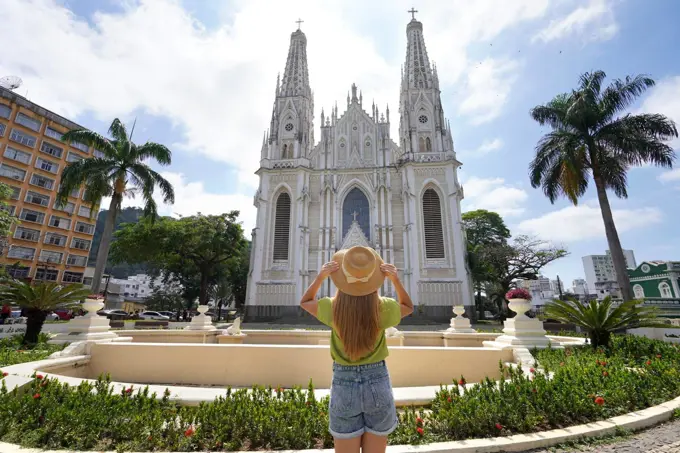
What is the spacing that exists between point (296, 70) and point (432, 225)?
2166 cm

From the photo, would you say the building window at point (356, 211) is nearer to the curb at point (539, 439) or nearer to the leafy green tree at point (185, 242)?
the leafy green tree at point (185, 242)

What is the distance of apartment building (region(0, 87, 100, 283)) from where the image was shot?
3434cm

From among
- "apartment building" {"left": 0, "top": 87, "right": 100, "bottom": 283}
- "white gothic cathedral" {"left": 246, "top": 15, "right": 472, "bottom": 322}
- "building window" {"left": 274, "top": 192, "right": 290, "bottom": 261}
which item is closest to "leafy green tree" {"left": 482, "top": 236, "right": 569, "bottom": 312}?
"white gothic cathedral" {"left": 246, "top": 15, "right": 472, "bottom": 322}

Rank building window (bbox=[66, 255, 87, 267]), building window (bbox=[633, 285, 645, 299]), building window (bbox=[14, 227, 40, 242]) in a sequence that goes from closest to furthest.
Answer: building window (bbox=[633, 285, 645, 299])
building window (bbox=[14, 227, 40, 242])
building window (bbox=[66, 255, 87, 267])

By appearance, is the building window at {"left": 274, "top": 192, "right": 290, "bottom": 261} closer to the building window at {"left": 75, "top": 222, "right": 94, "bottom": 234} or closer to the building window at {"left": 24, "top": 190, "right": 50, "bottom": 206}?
the building window at {"left": 75, "top": 222, "right": 94, "bottom": 234}

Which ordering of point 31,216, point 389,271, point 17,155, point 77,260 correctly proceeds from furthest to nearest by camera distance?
1. point 77,260
2. point 31,216
3. point 17,155
4. point 389,271

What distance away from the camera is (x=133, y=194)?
54.3 ft

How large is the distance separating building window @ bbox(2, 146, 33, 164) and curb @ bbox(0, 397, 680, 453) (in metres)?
45.7

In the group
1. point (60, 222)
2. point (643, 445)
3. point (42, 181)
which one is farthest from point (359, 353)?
point (42, 181)

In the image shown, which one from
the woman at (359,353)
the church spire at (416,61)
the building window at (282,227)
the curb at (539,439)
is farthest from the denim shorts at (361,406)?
the church spire at (416,61)

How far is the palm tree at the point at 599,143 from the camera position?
45.1 ft

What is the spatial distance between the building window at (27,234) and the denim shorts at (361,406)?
1827 inches

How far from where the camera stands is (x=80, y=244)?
132 feet

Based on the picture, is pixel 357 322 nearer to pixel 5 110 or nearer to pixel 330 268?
pixel 330 268
